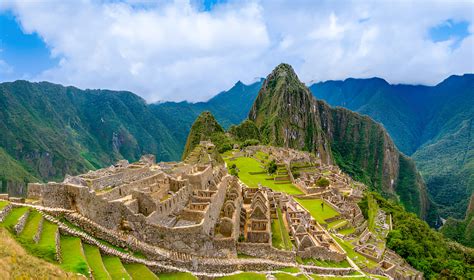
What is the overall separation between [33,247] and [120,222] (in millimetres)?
5881

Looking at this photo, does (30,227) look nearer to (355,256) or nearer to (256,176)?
(355,256)

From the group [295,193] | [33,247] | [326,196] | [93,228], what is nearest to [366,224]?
[326,196]

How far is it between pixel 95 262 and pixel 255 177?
48918 millimetres

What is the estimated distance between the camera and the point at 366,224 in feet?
162

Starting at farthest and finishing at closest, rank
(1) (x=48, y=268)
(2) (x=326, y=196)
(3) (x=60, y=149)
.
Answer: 1. (3) (x=60, y=149)
2. (2) (x=326, y=196)
3. (1) (x=48, y=268)

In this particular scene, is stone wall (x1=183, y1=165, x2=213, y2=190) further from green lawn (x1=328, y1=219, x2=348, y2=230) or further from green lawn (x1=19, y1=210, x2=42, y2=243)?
green lawn (x1=328, y1=219, x2=348, y2=230)

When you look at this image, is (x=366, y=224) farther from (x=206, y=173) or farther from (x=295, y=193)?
(x=206, y=173)

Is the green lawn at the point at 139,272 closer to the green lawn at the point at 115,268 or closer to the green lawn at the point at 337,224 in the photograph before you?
the green lawn at the point at 115,268

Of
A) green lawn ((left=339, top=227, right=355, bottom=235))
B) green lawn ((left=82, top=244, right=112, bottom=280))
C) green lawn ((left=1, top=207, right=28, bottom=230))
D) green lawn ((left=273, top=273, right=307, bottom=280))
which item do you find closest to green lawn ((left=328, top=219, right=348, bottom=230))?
green lawn ((left=339, top=227, right=355, bottom=235))

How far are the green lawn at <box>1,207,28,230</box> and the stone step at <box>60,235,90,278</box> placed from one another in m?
2.30

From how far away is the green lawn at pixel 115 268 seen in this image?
16147 millimetres

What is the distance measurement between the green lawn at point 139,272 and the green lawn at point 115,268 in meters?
0.69

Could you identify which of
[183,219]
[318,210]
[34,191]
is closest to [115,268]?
[183,219]

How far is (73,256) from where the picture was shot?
15.8 meters
